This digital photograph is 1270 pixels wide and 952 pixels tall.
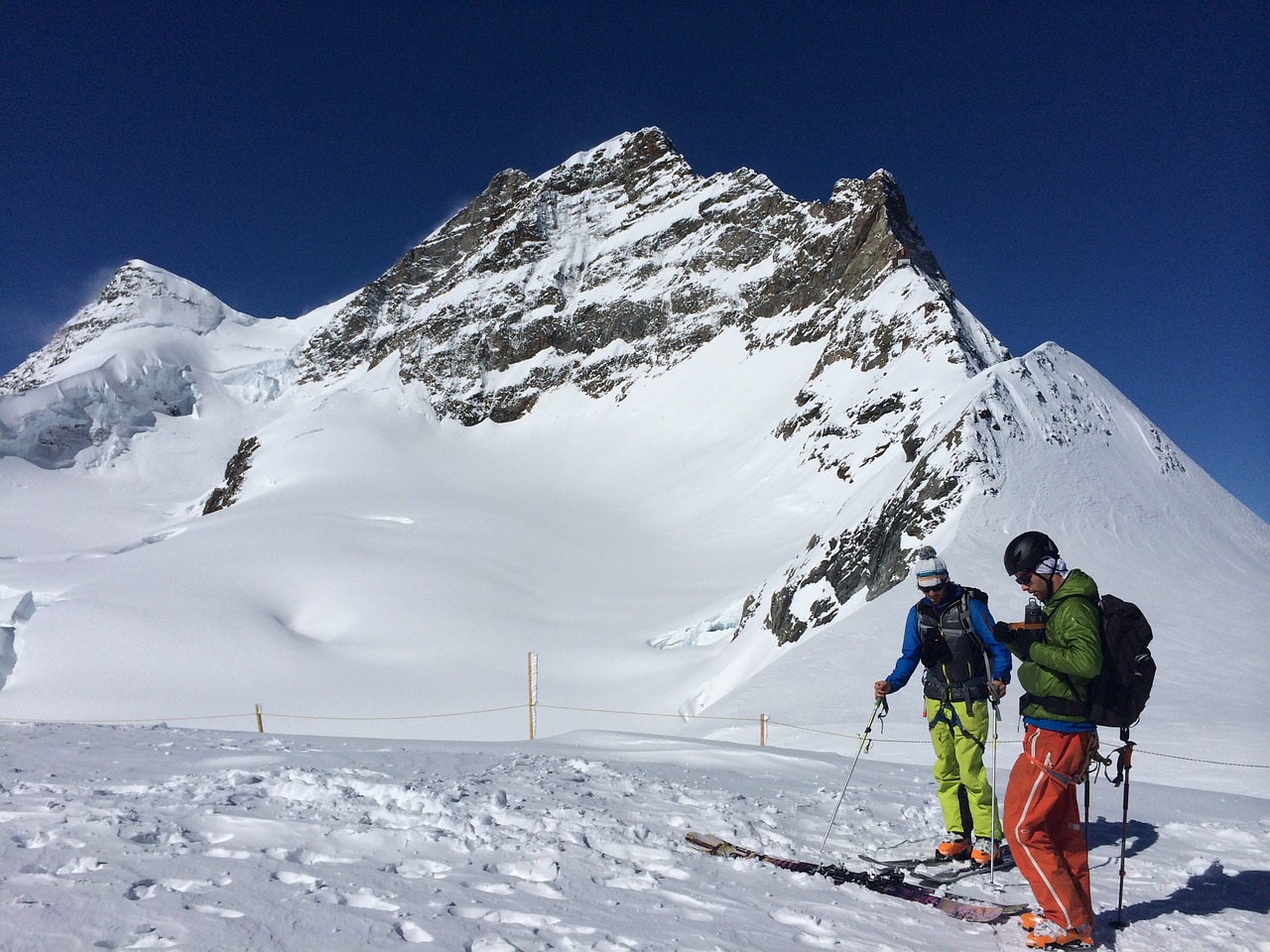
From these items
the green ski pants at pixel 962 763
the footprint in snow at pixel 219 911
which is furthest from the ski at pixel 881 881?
the footprint in snow at pixel 219 911

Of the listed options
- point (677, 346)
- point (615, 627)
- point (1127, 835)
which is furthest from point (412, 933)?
point (677, 346)

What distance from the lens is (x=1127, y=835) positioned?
5422mm

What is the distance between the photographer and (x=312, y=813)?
14.9 feet

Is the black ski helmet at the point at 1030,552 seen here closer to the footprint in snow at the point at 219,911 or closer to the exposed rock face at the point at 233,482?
the footprint in snow at the point at 219,911

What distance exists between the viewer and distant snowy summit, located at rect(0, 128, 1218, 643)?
19625mm

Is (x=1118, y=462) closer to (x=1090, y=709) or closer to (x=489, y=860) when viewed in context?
(x=1090, y=709)

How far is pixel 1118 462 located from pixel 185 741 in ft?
69.2

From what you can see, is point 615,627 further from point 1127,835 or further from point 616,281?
point 616,281

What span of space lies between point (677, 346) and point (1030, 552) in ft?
227

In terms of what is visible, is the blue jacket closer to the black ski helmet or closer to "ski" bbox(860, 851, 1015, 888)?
the black ski helmet

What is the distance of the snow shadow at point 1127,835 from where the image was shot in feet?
16.9

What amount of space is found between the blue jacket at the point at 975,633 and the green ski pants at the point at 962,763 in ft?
0.78

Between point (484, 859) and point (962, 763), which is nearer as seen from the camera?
point (484, 859)

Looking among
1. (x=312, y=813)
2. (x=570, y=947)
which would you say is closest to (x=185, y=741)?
(x=312, y=813)
